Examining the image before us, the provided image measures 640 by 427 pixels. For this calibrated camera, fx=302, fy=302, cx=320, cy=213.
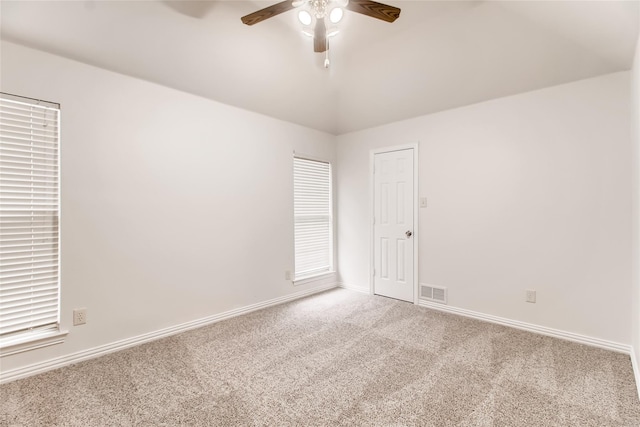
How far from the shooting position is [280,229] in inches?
153

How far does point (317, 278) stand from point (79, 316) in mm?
2724

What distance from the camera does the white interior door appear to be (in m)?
3.89

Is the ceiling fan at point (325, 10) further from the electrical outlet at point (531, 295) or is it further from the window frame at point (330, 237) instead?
the electrical outlet at point (531, 295)

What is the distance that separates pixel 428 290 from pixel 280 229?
6.58 ft

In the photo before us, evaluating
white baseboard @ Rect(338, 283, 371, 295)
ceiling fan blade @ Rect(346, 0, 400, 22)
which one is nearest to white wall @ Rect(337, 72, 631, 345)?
white baseboard @ Rect(338, 283, 371, 295)

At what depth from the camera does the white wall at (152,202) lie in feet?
7.76

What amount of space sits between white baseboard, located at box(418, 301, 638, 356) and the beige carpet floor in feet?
0.35

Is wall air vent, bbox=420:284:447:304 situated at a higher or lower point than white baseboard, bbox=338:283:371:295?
higher

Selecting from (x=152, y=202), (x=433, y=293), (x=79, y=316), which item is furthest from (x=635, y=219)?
(x=79, y=316)

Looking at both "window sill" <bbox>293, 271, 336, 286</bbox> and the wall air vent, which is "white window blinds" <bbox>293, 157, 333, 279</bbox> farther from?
the wall air vent

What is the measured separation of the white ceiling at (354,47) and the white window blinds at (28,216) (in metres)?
0.55

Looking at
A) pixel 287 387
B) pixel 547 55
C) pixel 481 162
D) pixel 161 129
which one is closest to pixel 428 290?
pixel 481 162

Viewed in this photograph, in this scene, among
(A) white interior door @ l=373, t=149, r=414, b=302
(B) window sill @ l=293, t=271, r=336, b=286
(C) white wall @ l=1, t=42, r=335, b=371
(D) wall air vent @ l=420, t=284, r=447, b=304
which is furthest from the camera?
(B) window sill @ l=293, t=271, r=336, b=286

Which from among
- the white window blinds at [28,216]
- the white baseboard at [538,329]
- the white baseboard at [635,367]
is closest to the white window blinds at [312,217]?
the white baseboard at [538,329]
